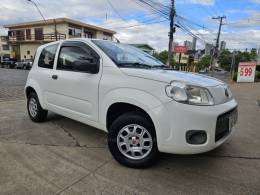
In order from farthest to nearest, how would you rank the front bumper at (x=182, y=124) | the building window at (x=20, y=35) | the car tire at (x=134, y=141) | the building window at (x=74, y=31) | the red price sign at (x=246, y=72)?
the building window at (x=20, y=35) → the building window at (x=74, y=31) → the red price sign at (x=246, y=72) → the car tire at (x=134, y=141) → the front bumper at (x=182, y=124)

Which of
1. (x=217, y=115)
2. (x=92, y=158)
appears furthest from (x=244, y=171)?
(x=92, y=158)

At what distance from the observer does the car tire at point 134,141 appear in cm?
279

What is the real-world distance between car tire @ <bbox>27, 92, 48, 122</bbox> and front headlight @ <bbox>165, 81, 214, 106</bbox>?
3098mm

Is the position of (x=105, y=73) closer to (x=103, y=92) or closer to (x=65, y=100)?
(x=103, y=92)

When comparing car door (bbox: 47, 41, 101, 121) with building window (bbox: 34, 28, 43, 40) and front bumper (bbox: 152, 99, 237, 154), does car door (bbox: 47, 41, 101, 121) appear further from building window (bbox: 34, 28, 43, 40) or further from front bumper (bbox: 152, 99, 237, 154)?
building window (bbox: 34, 28, 43, 40)

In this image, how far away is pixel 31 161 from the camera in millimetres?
3100

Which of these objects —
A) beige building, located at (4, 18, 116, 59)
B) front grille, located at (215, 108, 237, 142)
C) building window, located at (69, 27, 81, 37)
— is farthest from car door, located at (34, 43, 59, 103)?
building window, located at (69, 27, 81, 37)

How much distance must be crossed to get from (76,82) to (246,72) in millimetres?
20848

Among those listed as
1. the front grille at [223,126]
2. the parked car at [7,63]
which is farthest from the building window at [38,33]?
the front grille at [223,126]

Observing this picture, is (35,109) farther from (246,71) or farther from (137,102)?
(246,71)

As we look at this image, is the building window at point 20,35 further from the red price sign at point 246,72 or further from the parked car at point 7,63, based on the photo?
the red price sign at point 246,72

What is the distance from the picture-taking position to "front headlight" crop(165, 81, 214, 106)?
2.53 metres

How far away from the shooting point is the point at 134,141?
2928 mm

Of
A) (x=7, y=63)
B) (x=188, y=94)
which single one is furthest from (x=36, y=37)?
(x=188, y=94)
